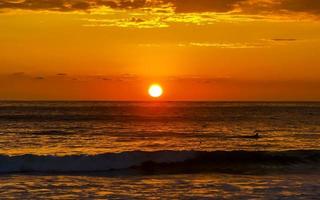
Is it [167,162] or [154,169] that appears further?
[167,162]

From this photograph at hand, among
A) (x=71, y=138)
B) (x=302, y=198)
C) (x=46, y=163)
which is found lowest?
(x=302, y=198)

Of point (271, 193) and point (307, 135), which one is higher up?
point (307, 135)

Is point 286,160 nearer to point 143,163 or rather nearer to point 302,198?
point 143,163

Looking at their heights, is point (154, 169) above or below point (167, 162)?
below

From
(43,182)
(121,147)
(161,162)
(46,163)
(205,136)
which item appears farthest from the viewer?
(205,136)

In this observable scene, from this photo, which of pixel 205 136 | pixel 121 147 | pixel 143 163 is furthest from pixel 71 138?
pixel 143 163

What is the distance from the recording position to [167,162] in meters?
29.5

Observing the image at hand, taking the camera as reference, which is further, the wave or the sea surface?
Answer: the wave

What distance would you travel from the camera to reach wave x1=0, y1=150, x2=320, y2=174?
26.8m

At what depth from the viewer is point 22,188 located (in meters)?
20.2

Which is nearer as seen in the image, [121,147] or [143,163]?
[143,163]

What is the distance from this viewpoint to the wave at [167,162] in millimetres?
26766

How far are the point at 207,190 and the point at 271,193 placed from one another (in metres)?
2.36

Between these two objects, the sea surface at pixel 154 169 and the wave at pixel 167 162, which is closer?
the sea surface at pixel 154 169
